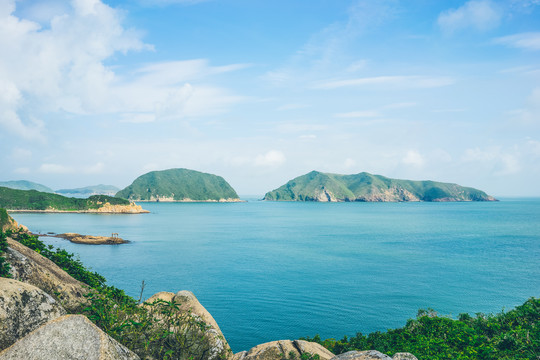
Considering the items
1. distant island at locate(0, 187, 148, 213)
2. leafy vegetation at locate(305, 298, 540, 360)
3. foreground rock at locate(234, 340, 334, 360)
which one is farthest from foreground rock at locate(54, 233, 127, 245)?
distant island at locate(0, 187, 148, 213)

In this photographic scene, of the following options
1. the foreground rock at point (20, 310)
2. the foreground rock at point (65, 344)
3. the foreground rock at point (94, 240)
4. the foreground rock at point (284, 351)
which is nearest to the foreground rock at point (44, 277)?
the foreground rock at point (20, 310)

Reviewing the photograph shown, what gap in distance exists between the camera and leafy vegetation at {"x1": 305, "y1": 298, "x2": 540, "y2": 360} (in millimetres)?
18234

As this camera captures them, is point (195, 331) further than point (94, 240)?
No

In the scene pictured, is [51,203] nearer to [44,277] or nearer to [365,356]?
[44,277]

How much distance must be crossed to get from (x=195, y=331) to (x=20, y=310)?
738cm

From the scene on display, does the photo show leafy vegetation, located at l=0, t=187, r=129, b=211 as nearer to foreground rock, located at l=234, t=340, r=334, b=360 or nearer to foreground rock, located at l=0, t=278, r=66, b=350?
foreground rock, located at l=234, t=340, r=334, b=360

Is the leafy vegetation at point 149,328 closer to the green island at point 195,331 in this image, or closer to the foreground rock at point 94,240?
the green island at point 195,331

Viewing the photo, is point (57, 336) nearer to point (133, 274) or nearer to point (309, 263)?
point (133, 274)

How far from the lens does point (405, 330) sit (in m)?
23.5

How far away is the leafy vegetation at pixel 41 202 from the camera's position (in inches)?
7037

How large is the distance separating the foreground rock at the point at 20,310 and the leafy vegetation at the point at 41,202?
203131 mm

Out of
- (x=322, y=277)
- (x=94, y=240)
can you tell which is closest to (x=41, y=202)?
(x=94, y=240)

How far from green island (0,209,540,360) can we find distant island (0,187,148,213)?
634 ft

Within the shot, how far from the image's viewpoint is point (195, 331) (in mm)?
15469
